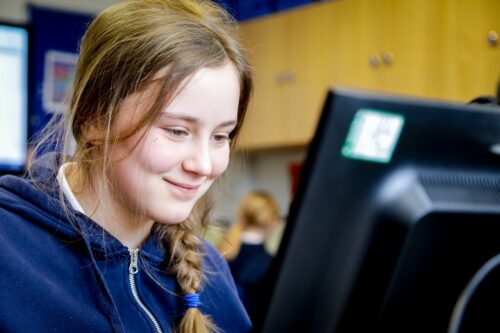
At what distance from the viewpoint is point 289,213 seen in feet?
2.02

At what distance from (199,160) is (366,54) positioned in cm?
291

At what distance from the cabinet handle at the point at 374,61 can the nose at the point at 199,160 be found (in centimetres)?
283

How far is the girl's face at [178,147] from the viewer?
3.18 feet

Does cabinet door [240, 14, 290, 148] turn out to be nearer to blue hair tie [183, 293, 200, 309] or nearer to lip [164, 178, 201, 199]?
blue hair tie [183, 293, 200, 309]

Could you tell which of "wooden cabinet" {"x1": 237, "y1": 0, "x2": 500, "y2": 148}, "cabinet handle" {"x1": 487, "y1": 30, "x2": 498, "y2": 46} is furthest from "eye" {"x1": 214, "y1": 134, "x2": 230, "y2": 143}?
"cabinet handle" {"x1": 487, "y1": 30, "x2": 498, "y2": 46}

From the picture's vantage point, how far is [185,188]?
101 cm

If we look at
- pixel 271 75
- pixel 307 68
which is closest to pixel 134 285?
pixel 307 68

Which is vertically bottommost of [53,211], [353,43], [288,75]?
[53,211]

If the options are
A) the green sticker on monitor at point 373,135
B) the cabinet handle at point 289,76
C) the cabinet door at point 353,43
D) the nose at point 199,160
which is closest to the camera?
the green sticker on monitor at point 373,135

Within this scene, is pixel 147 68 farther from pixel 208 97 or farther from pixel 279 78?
pixel 279 78

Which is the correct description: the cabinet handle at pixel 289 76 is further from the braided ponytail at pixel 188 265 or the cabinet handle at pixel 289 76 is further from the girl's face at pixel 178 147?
the girl's face at pixel 178 147

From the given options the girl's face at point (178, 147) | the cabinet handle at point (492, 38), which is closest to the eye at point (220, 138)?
the girl's face at point (178, 147)

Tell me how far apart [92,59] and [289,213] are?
24.8 inches

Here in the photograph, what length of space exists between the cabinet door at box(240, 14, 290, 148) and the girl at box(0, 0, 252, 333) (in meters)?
3.07
